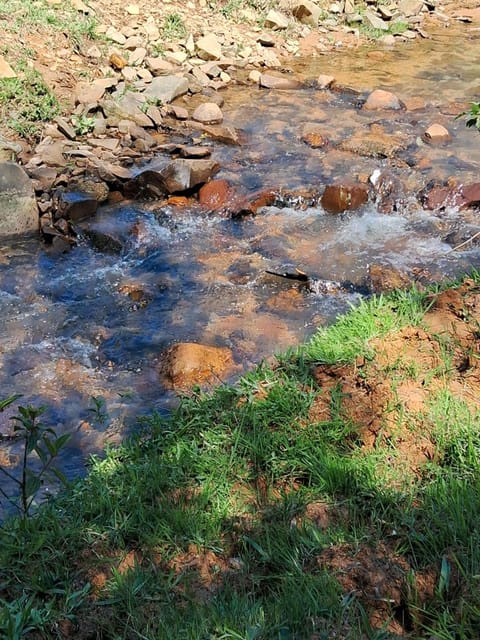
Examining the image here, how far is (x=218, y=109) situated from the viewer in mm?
8625

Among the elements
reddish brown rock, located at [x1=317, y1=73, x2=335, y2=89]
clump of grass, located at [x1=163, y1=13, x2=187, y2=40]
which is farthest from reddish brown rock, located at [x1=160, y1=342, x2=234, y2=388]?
clump of grass, located at [x1=163, y1=13, x2=187, y2=40]

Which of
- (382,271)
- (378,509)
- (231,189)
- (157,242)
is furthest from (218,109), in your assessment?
(378,509)

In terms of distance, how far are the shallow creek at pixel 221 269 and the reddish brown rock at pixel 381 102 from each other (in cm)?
18

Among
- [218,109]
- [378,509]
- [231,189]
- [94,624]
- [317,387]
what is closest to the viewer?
[94,624]

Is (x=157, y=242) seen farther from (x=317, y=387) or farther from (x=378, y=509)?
(x=378, y=509)

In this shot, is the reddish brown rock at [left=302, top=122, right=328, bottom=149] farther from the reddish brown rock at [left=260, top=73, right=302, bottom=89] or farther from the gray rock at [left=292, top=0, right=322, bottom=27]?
the gray rock at [left=292, top=0, right=322, bottom=27]

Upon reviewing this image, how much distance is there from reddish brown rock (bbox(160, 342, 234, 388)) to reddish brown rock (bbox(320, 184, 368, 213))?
8.61ft

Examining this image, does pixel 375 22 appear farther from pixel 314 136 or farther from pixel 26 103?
pixel 26 103

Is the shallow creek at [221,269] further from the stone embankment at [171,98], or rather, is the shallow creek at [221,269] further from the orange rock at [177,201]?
the stone embankment at [171,98]

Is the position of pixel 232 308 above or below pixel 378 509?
below

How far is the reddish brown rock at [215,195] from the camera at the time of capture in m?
6.66

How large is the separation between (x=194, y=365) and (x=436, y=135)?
503cm

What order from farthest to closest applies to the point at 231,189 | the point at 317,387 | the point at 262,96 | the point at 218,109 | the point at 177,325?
the point at 262,96, the point at 218,109, the point at 231,189, the point at 177,325, the point at 317,387

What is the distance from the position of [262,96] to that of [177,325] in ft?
18.5
